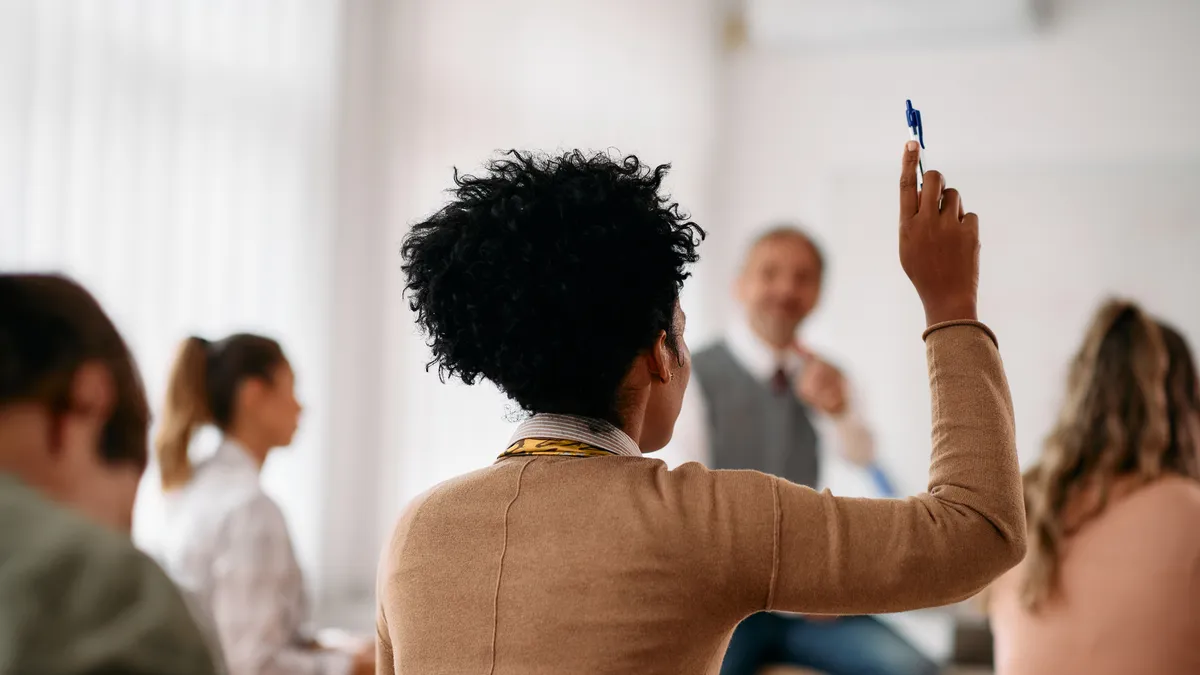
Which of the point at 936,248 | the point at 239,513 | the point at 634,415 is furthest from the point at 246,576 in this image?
the point at 936,248

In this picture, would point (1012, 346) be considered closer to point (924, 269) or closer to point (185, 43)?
point (185, 43)

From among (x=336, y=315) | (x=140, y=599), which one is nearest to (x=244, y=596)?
(x=140, y=599)

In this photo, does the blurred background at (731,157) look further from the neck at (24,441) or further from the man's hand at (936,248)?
the neck at (24,441)

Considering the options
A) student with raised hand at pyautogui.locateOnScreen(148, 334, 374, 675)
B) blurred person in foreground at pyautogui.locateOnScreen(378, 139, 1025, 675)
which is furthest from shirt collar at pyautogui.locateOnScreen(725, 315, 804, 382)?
blurred person in foreground at pyautogui.locateOnScreen(378, 139, 1025, 675)

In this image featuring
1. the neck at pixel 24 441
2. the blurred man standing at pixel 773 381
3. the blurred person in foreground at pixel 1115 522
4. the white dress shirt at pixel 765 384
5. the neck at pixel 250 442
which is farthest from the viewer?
the blurred man standing at pixel 773 381

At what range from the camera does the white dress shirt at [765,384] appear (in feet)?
9.04

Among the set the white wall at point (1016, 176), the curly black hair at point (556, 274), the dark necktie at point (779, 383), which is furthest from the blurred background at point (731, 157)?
the curly black hair at point (556, 274)

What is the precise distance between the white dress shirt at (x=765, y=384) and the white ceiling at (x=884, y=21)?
1.35 m

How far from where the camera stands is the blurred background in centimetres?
373

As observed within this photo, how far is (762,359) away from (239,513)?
1.46m

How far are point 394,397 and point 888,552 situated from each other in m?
3.26

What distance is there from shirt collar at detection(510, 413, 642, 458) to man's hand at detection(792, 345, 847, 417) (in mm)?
2043

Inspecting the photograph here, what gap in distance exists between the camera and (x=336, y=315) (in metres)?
3.85

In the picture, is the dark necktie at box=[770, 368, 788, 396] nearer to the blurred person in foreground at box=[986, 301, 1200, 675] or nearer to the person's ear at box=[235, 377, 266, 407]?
the blurred person in foreground at box=[986, 301, 1200, 675]
